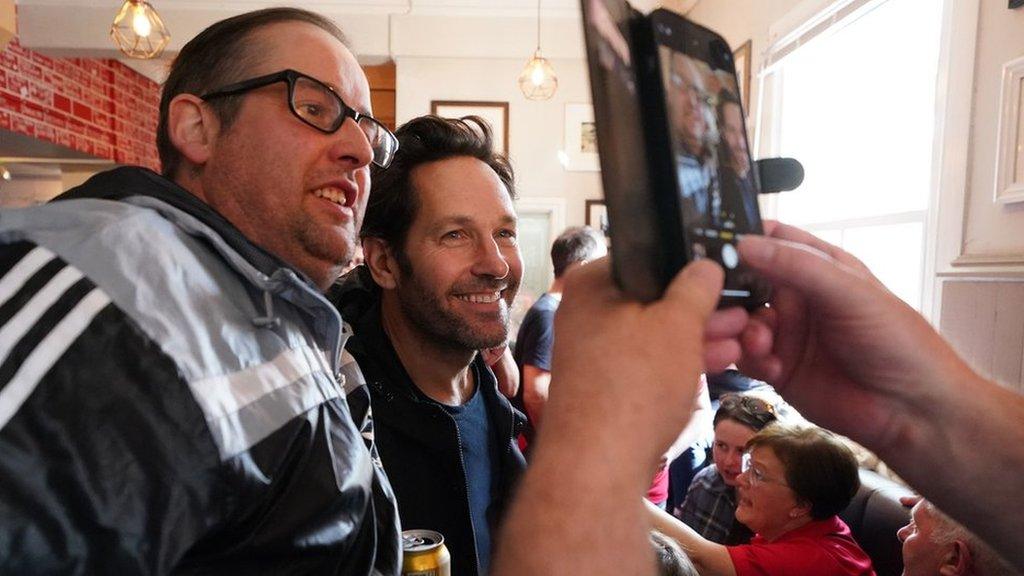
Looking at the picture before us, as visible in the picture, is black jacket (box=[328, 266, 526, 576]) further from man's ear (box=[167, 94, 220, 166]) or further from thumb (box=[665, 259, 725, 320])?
thumb (box=[665, 259, 725, 320])

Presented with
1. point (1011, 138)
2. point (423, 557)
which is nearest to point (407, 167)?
point (423, 557)

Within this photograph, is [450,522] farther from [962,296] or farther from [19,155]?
[19,155]

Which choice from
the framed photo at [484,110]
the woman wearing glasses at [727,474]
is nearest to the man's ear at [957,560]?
the woman wearing glasses at [727,474]

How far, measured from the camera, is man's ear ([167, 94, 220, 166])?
1202 mm

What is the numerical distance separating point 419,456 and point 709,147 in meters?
0.98

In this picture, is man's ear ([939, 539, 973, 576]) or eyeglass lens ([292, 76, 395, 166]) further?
man's ear ([939, 539, 973, 576])

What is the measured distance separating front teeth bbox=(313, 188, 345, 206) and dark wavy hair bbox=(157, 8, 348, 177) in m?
0.20

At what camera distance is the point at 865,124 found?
3.09m

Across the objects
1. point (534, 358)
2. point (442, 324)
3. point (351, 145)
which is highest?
point (351, 145)

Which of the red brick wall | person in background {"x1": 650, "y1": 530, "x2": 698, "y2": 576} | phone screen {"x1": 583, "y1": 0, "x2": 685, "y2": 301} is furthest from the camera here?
the red brick wall

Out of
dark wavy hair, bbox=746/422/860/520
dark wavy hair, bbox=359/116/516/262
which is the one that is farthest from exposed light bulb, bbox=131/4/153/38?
dark wavy hair, bbox=746/422/860/520

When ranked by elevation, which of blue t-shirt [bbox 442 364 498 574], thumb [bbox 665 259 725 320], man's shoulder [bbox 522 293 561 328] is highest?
thumb [bbox 665 259 725 320]

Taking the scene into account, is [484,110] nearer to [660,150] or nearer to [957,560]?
[957,560]

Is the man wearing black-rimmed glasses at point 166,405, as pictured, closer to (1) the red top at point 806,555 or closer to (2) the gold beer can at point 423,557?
(2) the gold beer can at point 423,557
